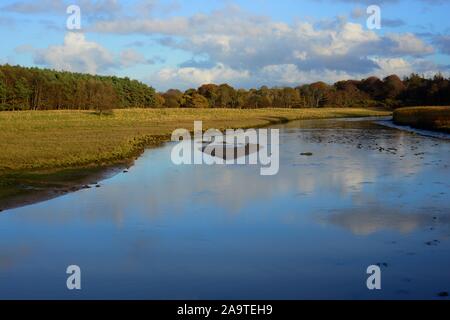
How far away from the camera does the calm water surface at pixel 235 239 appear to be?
923 centimetres

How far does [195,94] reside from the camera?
148 metres

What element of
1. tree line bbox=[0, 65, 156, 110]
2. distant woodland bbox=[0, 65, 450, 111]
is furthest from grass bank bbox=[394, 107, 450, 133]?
tree line bbox=[0, 65, 156, 110]

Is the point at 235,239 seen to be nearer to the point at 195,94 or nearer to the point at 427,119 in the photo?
the point at 427,119

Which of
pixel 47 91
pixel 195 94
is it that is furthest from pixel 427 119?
pixel 195 94

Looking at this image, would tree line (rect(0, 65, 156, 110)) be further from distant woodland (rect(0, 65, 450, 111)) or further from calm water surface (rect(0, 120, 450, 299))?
calm water surface (rect(0, 120, 450, 299))

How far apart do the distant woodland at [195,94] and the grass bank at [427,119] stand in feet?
128

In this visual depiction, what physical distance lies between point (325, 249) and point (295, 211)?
3909 millimetres

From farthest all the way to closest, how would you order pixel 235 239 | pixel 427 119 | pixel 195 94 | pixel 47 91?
pixel 195 94 < pixel 47 91 < pixel 427 119 < pixel 235 239

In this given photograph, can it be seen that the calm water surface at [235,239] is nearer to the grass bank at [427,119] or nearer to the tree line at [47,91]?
the grass bank at [427,119]

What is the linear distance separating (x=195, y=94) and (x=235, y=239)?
138m

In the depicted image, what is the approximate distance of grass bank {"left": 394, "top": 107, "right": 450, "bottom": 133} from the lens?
5420cm

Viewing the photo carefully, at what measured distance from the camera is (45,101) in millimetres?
100500

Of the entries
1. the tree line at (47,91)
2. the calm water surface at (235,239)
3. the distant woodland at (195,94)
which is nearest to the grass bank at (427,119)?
the calm water surface at (235,239)
